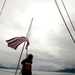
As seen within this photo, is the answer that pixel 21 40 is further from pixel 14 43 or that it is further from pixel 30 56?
pixel 30 56

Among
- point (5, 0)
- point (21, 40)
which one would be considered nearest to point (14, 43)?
point (21, 40)

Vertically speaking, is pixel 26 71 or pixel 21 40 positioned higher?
pixel 21 40

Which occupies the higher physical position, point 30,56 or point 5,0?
point 5,0

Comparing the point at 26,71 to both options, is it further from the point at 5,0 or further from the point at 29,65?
the point at 5,0

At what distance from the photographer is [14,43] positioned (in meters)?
12.9

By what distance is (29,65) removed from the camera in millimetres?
13078

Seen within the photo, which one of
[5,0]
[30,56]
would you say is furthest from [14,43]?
[5,0]

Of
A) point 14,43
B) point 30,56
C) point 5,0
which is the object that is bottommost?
point 30,56

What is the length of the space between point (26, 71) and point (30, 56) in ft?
3.97

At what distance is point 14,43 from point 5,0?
3.35m

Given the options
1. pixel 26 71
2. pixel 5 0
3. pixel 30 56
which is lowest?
pixel 26 71

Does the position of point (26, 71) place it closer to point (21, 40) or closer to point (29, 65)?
point (29, 65)

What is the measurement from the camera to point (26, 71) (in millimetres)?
13023

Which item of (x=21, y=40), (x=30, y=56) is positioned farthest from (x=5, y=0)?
(x=30, y=56)
